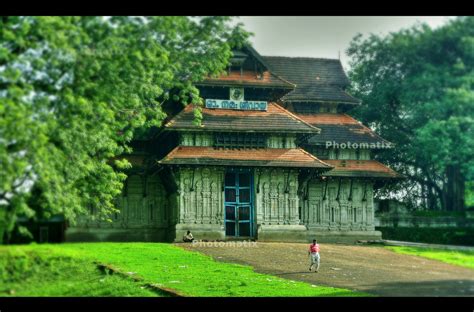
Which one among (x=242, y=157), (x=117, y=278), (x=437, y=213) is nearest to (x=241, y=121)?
(x=242, y=157)

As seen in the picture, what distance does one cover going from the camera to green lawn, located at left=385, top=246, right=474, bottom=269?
88.8 ft

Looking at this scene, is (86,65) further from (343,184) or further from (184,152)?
(343,184)

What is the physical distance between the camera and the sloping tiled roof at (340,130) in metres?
38.7

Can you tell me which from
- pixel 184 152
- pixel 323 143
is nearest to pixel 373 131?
pixel 323 143

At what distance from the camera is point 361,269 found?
24953 mm

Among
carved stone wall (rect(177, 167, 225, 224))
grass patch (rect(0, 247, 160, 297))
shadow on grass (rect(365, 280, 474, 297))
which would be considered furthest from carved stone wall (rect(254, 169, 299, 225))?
grass patch (rect(0, 247, 160, 297))

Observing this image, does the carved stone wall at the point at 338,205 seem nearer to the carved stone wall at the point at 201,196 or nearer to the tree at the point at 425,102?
the tree at the point at 425,102

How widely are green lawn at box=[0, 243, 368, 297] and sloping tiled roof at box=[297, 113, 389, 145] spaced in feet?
53.8

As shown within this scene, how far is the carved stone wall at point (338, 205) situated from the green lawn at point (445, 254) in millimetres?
4154

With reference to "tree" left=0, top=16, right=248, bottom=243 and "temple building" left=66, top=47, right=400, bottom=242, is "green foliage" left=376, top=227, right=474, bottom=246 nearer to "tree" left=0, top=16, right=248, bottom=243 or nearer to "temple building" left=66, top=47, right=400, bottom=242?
"temple building" left=66, top=47, right=400, bottom=242

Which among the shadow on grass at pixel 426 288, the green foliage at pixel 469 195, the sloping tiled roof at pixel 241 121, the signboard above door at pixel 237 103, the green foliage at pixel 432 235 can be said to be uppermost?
the signboard above door at pixel 237 103

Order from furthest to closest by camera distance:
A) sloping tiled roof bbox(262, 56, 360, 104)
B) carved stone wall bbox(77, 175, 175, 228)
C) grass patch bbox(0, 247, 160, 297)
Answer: sloping tiled roof bbox(262, 56, 360, 104)
carved stone wall bbox(77, 175, 175, 228)
grass patch bbox(0, 247, 160, 297)

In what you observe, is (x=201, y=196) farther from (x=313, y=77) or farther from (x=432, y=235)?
(x=432, y=235)

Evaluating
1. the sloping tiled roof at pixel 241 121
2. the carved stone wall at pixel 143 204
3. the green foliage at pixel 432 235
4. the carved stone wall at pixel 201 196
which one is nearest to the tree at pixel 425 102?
the green foliage at pixel 432 235
